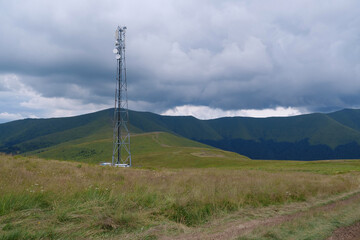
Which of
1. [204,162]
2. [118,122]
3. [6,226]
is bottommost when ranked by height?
[204,162]

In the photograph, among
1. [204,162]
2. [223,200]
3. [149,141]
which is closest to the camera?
[223,200]

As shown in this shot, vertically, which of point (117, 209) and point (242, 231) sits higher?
point (117, 209)

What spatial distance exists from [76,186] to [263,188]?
947 cm

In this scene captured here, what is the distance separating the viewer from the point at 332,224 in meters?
9.62

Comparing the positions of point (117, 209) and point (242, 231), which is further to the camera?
point (117, 209)

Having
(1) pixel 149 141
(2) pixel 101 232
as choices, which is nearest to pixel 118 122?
(2) pixel 101 232

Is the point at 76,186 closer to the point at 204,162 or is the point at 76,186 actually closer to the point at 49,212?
the point at 49,212

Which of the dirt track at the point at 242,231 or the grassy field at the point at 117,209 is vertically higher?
the grassy field at the point at 117,209

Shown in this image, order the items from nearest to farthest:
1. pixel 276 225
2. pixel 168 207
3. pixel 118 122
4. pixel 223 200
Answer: pixel 276 225 → pixel 168 207 → pixel 223 200 → pixel 118 122

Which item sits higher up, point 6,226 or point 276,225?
point 6,226

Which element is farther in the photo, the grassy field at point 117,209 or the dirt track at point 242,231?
the dirt track at point 242,231

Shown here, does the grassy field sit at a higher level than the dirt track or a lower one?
higher

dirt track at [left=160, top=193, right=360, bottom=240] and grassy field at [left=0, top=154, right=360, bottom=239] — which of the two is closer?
grassy field at [left=0, top=154, right=360, bottom=239]

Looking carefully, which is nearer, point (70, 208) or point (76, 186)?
point (70, 208)
